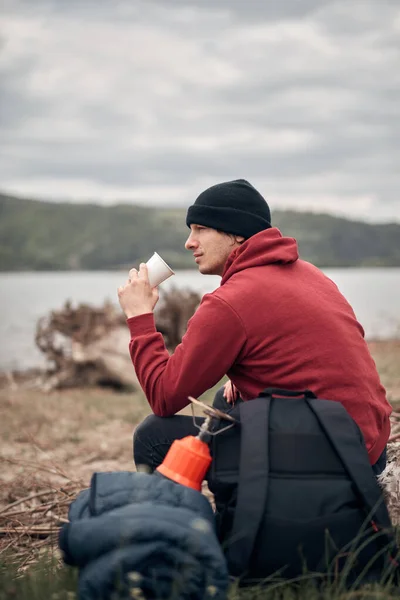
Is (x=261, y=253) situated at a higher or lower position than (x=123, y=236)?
higher

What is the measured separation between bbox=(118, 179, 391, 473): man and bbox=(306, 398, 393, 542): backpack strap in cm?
21

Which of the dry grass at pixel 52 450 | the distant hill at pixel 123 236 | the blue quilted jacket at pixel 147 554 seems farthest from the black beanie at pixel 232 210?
the distant hill at pixel 123 236

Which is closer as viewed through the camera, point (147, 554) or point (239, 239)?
point (147, 554)

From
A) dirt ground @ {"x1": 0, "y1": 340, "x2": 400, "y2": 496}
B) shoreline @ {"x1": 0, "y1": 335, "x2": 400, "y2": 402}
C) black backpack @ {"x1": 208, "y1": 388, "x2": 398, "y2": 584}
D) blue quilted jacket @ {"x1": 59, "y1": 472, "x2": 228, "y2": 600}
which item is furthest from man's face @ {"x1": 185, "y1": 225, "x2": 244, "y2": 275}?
shoreline @ {"x1": 0, "y1": 335, "x2": 400, "y2": 402}

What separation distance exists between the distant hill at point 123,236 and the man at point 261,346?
10878 cm

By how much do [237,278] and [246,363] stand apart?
359 mm

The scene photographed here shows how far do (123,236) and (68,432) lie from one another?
153619 mm

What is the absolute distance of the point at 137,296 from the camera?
115 inches

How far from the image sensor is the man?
8.50 feet

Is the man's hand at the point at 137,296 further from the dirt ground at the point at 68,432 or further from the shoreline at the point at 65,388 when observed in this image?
the shoreline at the point at 65,388

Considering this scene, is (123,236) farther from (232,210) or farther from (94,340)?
(232,210)

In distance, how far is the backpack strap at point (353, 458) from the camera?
7.47 feet

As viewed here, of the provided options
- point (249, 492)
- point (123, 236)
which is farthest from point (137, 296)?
point (123, 236)

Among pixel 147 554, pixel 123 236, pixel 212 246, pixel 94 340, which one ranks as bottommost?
pixel 123 236
